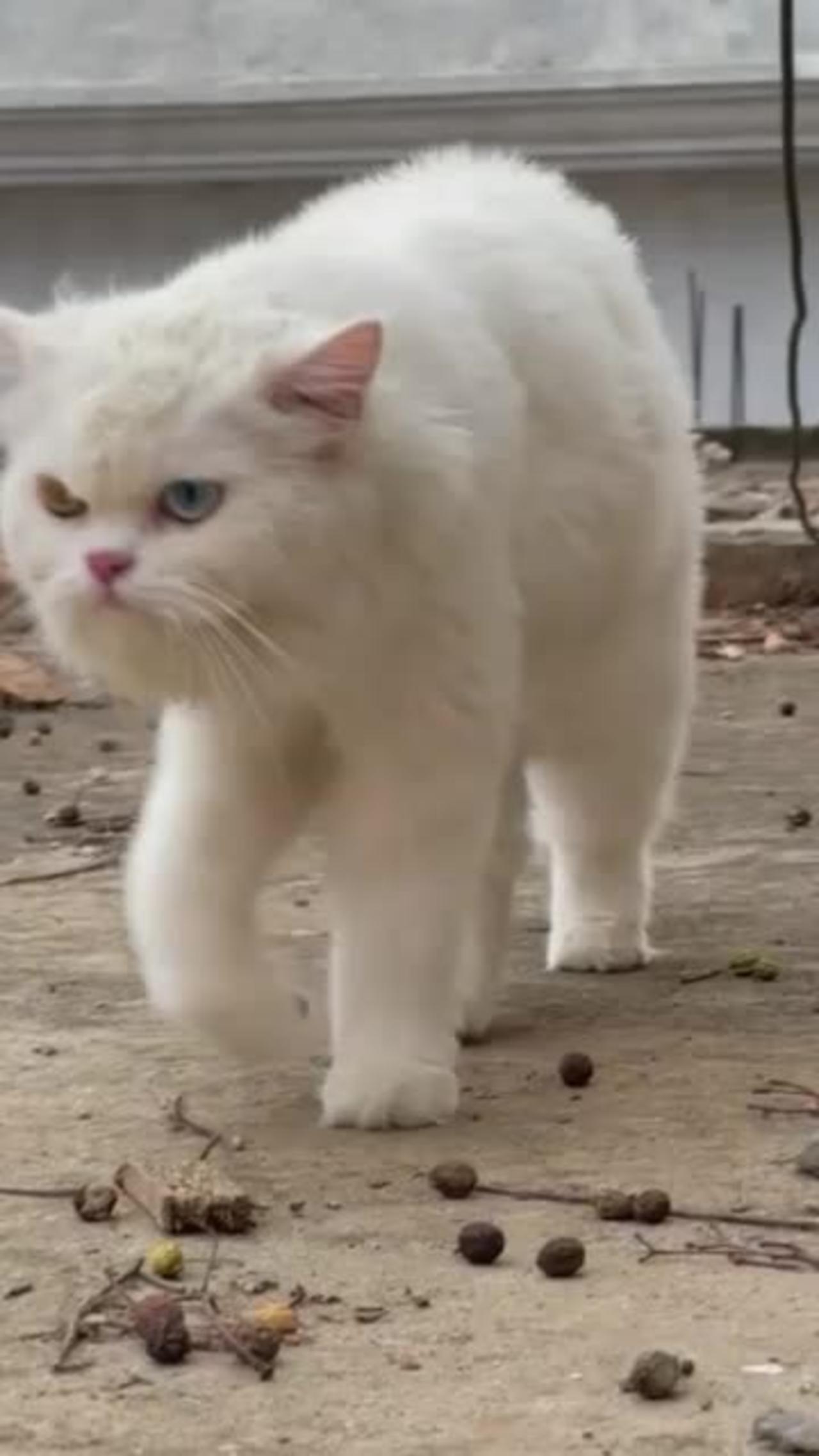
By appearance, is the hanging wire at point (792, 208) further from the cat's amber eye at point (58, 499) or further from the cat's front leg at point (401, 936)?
the cat's amber eye at point (58, 499)

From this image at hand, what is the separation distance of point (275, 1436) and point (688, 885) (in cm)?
282

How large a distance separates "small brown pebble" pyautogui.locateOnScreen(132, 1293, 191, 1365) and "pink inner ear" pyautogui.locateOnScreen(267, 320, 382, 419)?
110 cm

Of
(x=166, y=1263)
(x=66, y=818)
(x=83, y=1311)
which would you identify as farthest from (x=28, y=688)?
(x=83, y=1311)

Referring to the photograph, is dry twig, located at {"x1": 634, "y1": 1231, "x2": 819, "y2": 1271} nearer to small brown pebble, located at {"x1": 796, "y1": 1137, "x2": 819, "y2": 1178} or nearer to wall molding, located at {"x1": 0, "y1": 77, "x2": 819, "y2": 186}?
small brown pebble, located at {"x1": 796, "y1": 1137, "x2": 819, "y2": 1178}

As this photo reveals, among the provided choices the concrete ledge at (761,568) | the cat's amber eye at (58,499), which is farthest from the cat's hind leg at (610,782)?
the concrete ledge at (761,568)

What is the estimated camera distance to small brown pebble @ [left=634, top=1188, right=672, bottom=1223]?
3.49m

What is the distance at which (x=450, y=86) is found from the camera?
10883mm

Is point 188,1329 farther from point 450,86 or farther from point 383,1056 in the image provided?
point 450,86

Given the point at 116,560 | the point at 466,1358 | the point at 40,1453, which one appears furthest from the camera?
the point at 116,560

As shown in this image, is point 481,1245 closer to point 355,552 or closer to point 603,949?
point 355,552

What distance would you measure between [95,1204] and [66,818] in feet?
8.89

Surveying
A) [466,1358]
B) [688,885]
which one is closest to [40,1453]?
[466,1358]

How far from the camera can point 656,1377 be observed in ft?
9.61

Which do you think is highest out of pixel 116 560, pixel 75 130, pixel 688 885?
pixel 75 130
